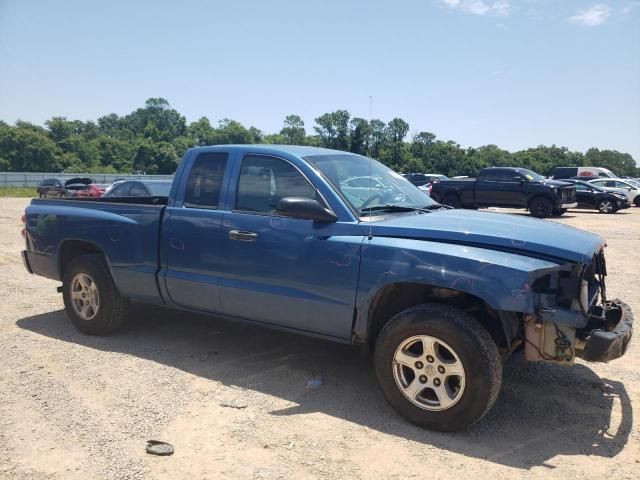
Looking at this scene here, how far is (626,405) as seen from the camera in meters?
3.83

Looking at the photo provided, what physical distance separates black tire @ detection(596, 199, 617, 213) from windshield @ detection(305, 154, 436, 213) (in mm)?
21665

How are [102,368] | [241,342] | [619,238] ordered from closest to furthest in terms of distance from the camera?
[102,368]
[241,342]
[619,238]

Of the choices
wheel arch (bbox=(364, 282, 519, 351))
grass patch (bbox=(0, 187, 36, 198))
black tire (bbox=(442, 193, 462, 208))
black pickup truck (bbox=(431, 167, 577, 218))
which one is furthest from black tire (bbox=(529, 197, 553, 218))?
grass patch (bbox=(0, 187, 36, 198))

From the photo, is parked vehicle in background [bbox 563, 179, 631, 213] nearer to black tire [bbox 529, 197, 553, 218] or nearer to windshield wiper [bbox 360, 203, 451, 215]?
black tire [bbox 529, 197, 553, 218]

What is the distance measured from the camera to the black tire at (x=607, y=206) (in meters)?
22.9

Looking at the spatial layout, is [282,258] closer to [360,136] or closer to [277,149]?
[277,149]

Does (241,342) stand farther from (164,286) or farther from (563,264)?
(563,264)

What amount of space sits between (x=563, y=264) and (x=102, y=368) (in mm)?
3728

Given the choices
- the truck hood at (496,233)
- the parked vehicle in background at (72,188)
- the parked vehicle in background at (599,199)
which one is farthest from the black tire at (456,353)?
the parked vehicle in background at (72,188)

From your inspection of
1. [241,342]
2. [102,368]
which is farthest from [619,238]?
[102,368]

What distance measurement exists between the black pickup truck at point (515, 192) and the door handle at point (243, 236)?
17.8 m

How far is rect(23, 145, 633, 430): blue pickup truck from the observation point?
323 centimetres

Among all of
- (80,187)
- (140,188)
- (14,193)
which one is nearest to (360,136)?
(140,188)

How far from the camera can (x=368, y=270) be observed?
359 centimetres
